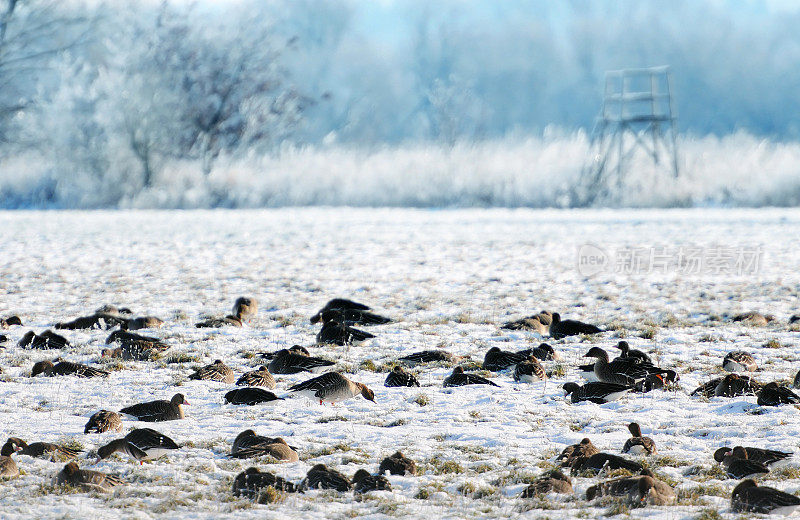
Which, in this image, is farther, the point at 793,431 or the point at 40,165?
the point at 40,165

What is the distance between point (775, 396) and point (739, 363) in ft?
2.70

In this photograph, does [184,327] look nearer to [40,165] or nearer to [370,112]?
[40,165]

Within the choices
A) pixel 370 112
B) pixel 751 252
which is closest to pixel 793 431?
pixel 751 252

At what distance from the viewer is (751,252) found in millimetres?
12789

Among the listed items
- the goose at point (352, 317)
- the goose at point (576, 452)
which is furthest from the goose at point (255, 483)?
the goose at point (352, 317)

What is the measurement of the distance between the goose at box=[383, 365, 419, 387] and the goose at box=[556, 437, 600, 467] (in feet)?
5.18

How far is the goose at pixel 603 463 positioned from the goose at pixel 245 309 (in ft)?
14.6

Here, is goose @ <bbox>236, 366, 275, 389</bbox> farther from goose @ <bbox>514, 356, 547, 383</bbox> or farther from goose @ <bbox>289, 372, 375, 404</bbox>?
goose @ <bbox>514, 356, 547, 383</bbox>

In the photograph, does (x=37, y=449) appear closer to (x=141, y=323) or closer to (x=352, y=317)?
(x=141, y=323)

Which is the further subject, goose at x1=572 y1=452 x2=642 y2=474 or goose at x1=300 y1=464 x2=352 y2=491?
goose at x1=572 y1=452 x2=642 y2=474

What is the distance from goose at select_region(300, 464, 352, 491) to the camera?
339 centimetres

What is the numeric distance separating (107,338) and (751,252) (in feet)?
32.9

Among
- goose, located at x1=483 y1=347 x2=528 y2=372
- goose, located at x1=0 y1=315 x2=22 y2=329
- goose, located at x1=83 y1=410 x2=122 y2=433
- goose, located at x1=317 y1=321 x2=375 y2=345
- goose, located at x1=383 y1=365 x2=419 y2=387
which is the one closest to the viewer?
goose, located at x1=83 y1=410 x2=122 y2=433

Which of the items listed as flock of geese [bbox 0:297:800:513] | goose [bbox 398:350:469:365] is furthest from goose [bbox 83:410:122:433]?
goose [bbox 398:350:469:365]
